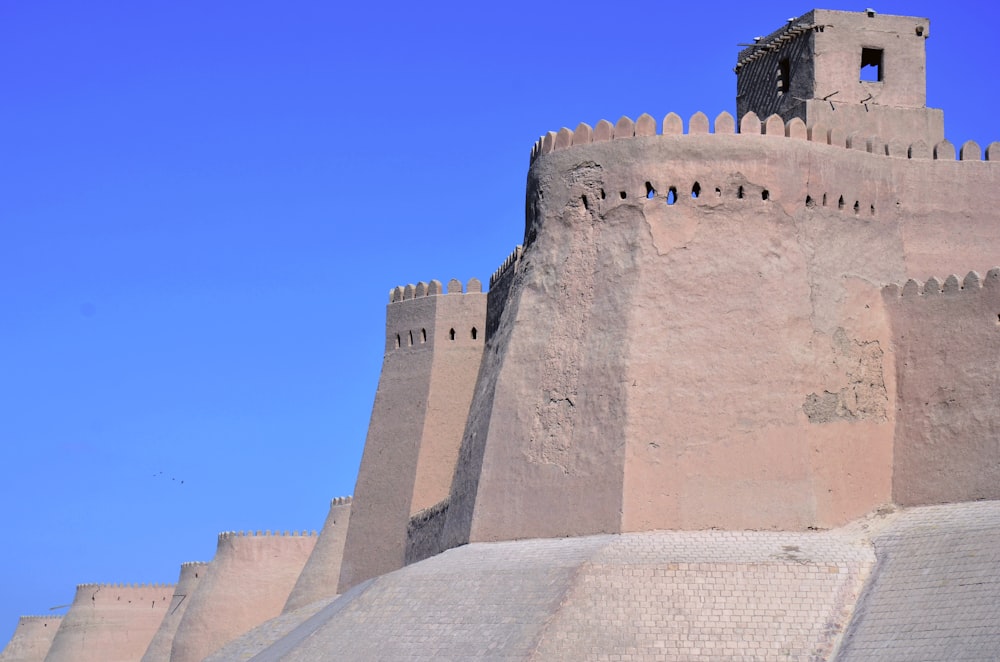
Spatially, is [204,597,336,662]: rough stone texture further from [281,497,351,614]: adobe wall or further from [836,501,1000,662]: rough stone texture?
[836,501,1000,662]: rough stone texture

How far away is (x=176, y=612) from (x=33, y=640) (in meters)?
15.8

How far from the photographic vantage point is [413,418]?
34.2m

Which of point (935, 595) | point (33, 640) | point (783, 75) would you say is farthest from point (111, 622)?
point (935, 595)

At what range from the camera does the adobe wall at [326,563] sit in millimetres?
38094

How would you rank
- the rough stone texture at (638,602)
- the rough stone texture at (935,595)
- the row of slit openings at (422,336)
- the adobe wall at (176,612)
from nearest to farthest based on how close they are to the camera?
the rough stone texture at (935,595)
the rough stone texture at (638,602)
the row of slit openings at (422,336)
the adobe wall at (176,612)

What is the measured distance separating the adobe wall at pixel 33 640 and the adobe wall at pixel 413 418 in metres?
29.7

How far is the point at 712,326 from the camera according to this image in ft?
82.1

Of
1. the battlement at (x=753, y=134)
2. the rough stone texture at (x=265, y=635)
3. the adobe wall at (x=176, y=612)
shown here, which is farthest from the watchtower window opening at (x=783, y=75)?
the adobe wall at (x=176, y=612)

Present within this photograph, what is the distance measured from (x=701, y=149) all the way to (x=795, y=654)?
8048 millimetres

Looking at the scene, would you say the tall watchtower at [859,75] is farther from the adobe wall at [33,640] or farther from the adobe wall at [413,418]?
the adobe wall at [33,640]

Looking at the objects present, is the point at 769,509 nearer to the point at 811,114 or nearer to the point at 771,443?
the point at 771,443

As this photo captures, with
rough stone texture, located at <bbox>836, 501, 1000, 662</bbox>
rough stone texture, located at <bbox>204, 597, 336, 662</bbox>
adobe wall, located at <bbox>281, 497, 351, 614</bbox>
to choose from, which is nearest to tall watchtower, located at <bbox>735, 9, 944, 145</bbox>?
rough stone texture, located at <bbox>836, 501, 1000, 662</bbox>

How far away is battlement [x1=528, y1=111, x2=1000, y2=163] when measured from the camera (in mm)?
25766

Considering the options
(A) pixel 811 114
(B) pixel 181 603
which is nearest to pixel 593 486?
(A) pixel 811 114
